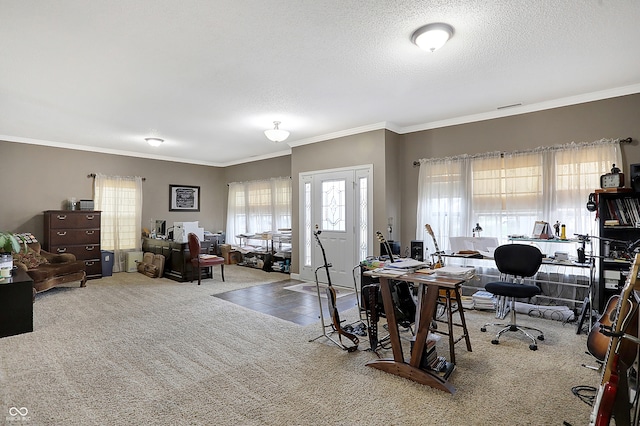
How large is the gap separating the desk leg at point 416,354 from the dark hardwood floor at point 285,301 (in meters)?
1.38

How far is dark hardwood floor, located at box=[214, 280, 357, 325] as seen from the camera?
4.19m

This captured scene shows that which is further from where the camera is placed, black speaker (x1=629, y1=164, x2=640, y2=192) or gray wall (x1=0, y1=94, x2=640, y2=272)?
gray wall (x1=0, y1=94, x2=640, y2=272)

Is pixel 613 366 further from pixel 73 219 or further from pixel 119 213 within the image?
pixel 119 213

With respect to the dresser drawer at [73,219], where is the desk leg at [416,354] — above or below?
below

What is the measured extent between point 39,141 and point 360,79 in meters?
6.41

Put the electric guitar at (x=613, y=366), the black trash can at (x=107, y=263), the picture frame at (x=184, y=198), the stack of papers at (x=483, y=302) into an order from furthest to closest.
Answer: the picture frame at (x=184, y=198)
the black trash can at (x=107, y=263)
the stack of papers at (x=483, y=302)
the electric guitar at (x=613, y=366)

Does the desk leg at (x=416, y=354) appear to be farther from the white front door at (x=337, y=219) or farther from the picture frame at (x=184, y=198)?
the picture frame at (x=184, y=198)

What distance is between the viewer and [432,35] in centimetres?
259

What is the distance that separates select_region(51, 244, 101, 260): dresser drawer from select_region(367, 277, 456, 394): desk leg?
20.1 feet

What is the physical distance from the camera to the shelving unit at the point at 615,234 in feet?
11.5

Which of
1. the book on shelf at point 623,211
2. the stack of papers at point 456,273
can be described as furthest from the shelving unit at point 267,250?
the book on shelf at point 623,211

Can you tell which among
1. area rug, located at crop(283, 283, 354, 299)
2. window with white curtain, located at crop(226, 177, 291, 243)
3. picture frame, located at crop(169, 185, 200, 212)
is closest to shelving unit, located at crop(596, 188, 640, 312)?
area rug, located at crop(283, 283, 354, 299)

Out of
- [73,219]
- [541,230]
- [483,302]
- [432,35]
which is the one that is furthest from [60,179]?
[541,230]

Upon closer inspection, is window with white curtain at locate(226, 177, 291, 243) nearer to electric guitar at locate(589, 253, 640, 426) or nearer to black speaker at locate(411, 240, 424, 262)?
black speaker at locate(411, 240, 424, 262)
